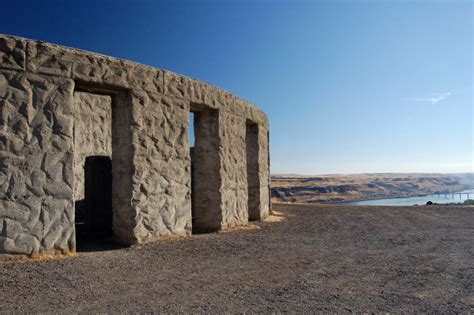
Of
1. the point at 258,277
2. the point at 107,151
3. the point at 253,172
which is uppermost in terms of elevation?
the point at 107,151

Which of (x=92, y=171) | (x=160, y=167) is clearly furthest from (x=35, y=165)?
(x=92, y=171)

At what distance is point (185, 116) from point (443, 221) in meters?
7.88

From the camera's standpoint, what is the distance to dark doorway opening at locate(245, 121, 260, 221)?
1144 centimetres

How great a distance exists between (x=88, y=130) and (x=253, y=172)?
490 cm

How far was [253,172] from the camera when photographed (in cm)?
1161

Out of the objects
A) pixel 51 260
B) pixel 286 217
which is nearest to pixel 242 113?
pixel 286 217

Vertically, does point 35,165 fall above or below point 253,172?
above

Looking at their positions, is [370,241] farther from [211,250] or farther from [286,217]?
[286,217]

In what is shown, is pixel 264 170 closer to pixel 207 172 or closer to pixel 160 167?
pixel 207 172

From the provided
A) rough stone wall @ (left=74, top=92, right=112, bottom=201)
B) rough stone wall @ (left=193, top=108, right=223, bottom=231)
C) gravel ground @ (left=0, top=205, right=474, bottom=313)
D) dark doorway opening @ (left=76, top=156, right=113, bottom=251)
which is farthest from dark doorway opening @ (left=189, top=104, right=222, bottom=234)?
rough stone wall @ (left=74, top=92, right=112, bottom=201)

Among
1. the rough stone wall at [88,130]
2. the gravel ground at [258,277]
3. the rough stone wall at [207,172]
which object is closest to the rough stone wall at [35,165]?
the gravel ground at [258,277]

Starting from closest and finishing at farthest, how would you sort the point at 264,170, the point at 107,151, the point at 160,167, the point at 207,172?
the point at 160,167 → the point at 207,172 → the point at 107,151 → the point at 264,170

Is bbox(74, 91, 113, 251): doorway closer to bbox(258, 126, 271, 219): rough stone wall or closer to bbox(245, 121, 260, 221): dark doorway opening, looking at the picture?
bbox(245, 121, 260, 221): dark doorway opening

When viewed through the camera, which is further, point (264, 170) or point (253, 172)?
point (264, 170)
